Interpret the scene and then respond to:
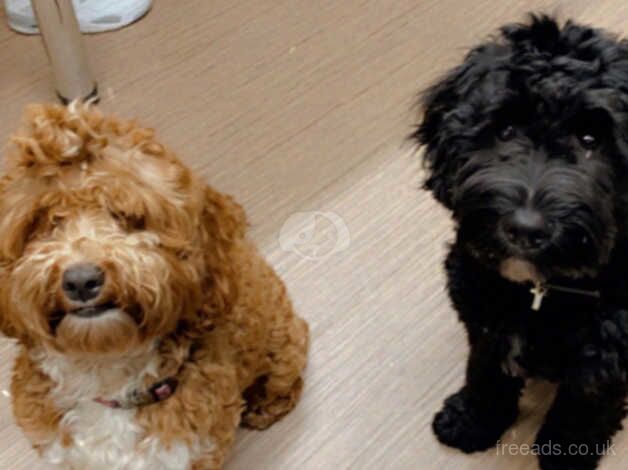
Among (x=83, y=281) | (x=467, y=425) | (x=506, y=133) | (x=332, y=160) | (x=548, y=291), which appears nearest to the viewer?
(x=83, y=281)

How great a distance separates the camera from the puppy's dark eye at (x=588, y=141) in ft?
3.98

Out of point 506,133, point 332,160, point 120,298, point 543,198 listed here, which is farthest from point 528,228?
point 332,160

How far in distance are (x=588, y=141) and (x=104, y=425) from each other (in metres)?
0.80

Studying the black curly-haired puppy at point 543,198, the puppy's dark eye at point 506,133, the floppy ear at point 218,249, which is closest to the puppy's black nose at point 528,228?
the black curly-haired puppy at point 543,198

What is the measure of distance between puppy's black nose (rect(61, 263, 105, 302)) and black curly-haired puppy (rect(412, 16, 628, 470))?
500mm

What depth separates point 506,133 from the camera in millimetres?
1250

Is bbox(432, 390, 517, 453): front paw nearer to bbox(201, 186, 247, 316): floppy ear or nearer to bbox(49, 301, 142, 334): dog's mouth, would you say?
bbox(201, 186, 247, 316): floppy ear

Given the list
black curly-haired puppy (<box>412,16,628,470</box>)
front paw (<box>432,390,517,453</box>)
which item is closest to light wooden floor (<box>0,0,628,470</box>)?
front paw (<box>432,390,517,453</box>)

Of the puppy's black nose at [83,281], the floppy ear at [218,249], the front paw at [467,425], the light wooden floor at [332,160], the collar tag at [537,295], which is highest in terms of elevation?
the puppy's black nose at [83,281]

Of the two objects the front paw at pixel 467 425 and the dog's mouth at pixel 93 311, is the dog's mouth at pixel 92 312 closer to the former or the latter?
the dog's mouth at pixel 93 311

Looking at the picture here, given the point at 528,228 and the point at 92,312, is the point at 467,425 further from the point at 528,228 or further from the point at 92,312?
the point at 92,312

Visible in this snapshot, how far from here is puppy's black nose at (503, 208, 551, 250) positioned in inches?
46.2

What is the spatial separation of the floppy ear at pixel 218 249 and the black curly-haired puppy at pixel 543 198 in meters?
0.32

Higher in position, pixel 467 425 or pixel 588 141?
pixel 588 141
